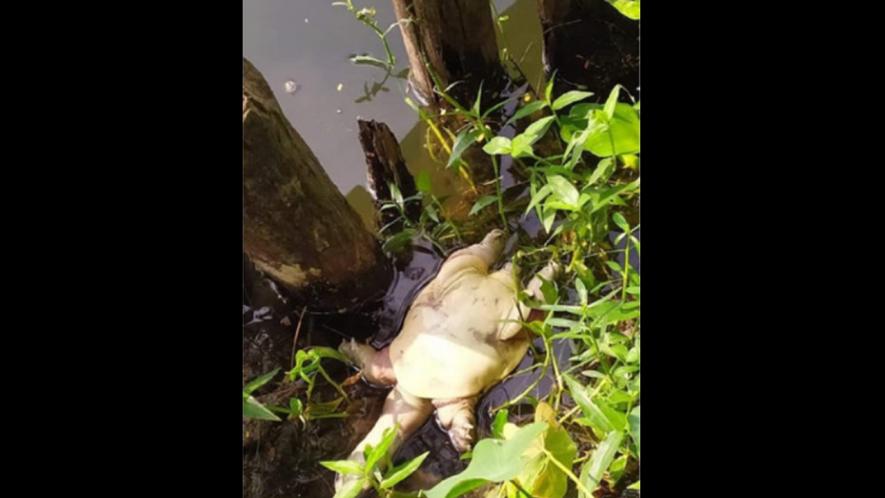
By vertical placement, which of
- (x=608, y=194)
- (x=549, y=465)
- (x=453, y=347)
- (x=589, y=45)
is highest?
(x=589, y=45)

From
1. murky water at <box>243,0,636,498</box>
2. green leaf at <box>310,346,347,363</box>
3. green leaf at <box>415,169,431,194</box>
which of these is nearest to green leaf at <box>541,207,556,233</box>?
murky water at <box>243,0,636,498</box>

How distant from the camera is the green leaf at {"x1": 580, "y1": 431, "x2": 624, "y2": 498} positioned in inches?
30.0

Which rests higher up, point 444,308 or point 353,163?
point 353,163

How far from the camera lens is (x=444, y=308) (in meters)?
0.82

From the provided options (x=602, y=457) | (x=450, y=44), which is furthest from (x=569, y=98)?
(x=602, y=457)

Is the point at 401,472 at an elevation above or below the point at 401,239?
below

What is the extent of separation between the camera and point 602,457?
0.76 meters

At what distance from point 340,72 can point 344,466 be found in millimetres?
379

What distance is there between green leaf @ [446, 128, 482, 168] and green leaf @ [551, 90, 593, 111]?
0.26 ft

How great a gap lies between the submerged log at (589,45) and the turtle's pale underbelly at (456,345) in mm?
215

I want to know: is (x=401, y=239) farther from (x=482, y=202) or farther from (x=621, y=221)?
(x=621, y=221)
